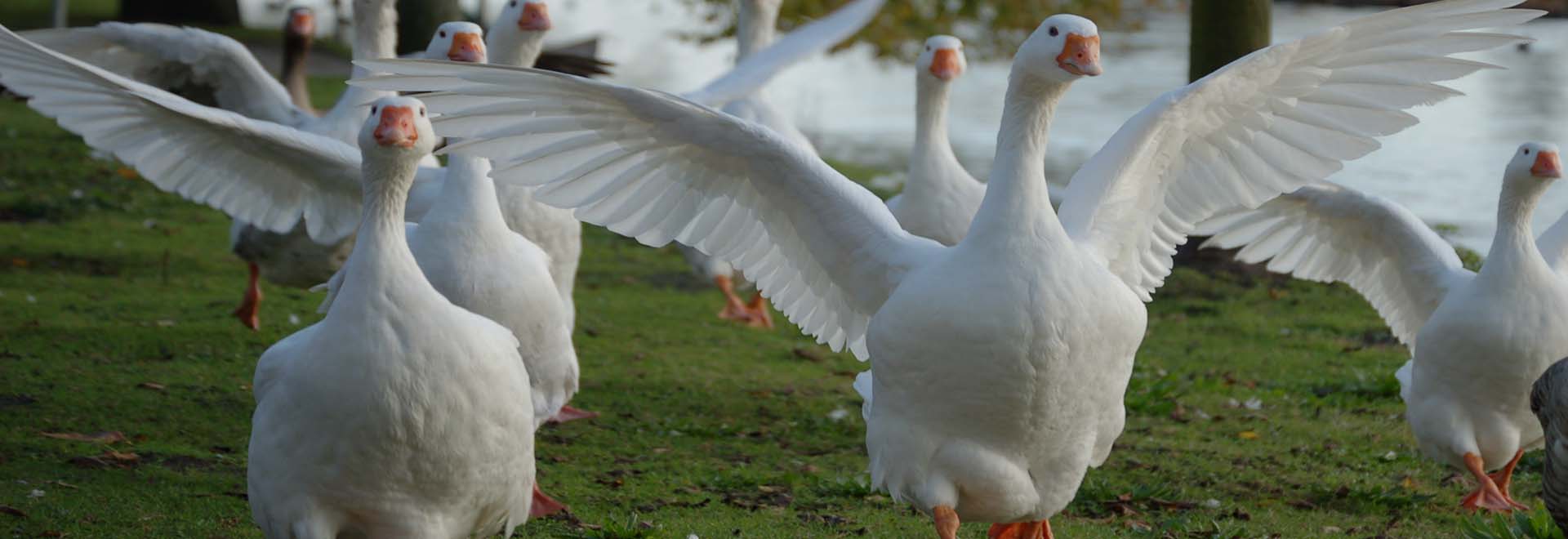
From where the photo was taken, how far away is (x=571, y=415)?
6.84 metres

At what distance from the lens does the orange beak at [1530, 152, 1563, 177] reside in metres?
6.12

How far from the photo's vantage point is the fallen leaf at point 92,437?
19.3ft

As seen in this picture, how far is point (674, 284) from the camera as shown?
418 inches

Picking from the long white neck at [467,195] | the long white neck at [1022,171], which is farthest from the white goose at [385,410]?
the long white neck at [1022,171]

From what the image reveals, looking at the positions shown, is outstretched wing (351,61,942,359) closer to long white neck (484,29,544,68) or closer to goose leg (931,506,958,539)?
goose leg (931,506,958,539)

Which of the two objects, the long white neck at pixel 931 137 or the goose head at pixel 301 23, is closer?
the long white neck at pixel 931 137

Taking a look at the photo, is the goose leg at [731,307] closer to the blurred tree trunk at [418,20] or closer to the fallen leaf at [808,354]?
the fallen leaf at [808,354]

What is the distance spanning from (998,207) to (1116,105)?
16999 mm

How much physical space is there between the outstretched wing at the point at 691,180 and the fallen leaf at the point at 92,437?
2.29m

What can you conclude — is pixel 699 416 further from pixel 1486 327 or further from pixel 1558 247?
pixel 1558 247

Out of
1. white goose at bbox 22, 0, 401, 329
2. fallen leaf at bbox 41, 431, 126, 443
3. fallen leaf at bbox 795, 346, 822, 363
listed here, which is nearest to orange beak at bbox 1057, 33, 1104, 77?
fallen leaf at bbox 41, 431, 126, 443

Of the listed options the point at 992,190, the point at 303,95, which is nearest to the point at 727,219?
the point at 992,190

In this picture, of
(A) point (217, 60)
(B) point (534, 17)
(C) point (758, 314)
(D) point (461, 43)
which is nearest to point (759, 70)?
(C) point (758, 314)

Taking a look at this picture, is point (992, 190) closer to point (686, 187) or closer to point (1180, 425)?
point (686, 187)
